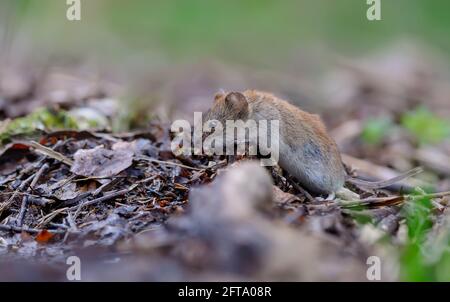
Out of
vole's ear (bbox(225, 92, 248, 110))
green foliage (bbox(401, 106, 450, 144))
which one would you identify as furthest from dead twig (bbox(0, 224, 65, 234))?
green foliage (bbox(401, 106, 450, 144))

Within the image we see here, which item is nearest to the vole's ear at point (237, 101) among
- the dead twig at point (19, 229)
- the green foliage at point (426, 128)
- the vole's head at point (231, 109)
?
the vole's head at point (231, 109)

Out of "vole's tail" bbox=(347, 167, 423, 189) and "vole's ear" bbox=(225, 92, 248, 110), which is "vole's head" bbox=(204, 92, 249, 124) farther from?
"vole's tail" bbox=(347, 167, 423, 189)

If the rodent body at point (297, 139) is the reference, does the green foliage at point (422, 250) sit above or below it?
below

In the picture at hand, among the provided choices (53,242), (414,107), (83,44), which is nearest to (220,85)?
(414,107)

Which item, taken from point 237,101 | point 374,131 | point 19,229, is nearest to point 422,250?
point 237,101

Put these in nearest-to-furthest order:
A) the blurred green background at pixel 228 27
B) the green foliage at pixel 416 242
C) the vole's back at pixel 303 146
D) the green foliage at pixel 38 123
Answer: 1. the green foliage at pixel 416 242
2. the vole's back at pixel 303 146
3. the green foliage at pixel 38 123
4. the blurred green background at pixel 228 27

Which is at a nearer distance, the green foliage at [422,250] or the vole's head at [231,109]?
the green foliage at [422,250]

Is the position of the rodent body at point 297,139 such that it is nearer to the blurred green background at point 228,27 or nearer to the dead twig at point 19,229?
the dead twig at point 19,229
